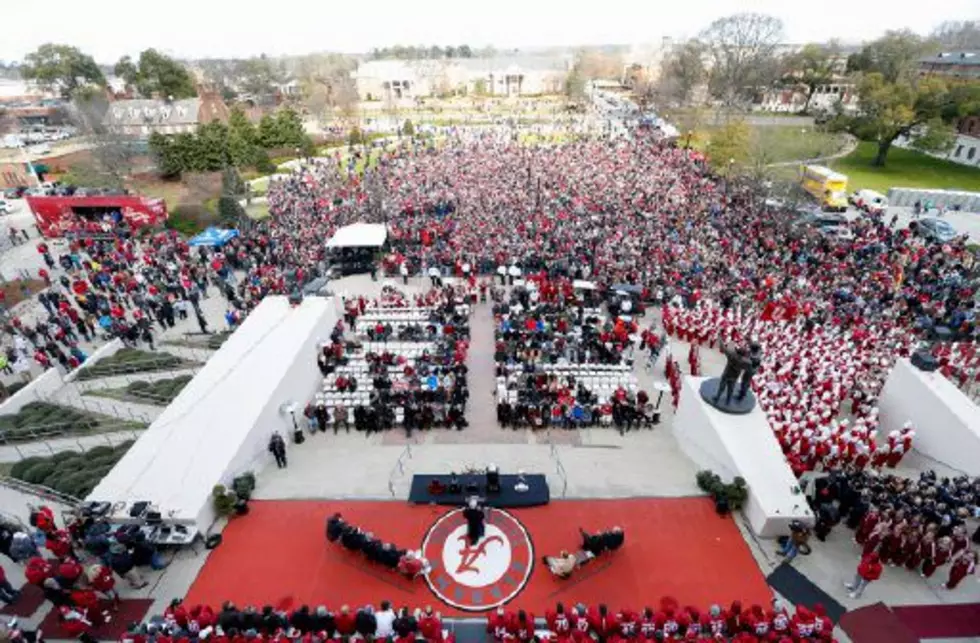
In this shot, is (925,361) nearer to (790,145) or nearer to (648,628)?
(648,628)

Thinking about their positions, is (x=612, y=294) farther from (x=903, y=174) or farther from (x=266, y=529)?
(x=903, y=174)

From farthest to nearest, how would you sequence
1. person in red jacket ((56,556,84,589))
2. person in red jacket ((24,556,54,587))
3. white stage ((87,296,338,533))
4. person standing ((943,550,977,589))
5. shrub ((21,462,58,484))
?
1. shrub ((21,462,58,484))
2. white stage ((87,296,338,533))
3. person standing ((943,550,977,589))
4. person in red jacket ((56,556,84,589))
5. person in red jacket ((24,556,54,587))

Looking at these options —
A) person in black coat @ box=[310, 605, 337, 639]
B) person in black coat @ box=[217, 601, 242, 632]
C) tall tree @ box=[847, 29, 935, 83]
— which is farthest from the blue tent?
tall tree @ box=[847, 29, 935, 83]

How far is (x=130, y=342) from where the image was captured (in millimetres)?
21859

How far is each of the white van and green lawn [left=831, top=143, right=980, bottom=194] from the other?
6.39m

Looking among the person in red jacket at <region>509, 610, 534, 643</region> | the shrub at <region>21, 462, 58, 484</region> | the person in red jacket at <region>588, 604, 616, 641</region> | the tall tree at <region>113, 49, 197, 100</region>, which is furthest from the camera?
the tall tree at <region>113, 49, 197, 100</region>

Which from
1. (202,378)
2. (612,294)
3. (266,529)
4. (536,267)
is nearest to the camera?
(266,529)

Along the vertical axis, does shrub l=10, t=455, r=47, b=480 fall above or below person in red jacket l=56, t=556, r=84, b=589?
below

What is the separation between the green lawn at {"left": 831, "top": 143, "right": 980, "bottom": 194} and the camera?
44594 millimetres

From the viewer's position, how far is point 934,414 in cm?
1508

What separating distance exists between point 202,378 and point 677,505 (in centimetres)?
1526

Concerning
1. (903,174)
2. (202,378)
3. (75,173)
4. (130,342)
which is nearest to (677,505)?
(202,378)

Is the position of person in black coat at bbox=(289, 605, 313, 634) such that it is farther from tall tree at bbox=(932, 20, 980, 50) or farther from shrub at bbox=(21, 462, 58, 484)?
tall tree at bbox=(932, 20, 980, 50)

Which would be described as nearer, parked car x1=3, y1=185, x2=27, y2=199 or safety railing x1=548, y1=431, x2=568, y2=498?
safety railing x1=548, y1=431, x2=568, y2=498
